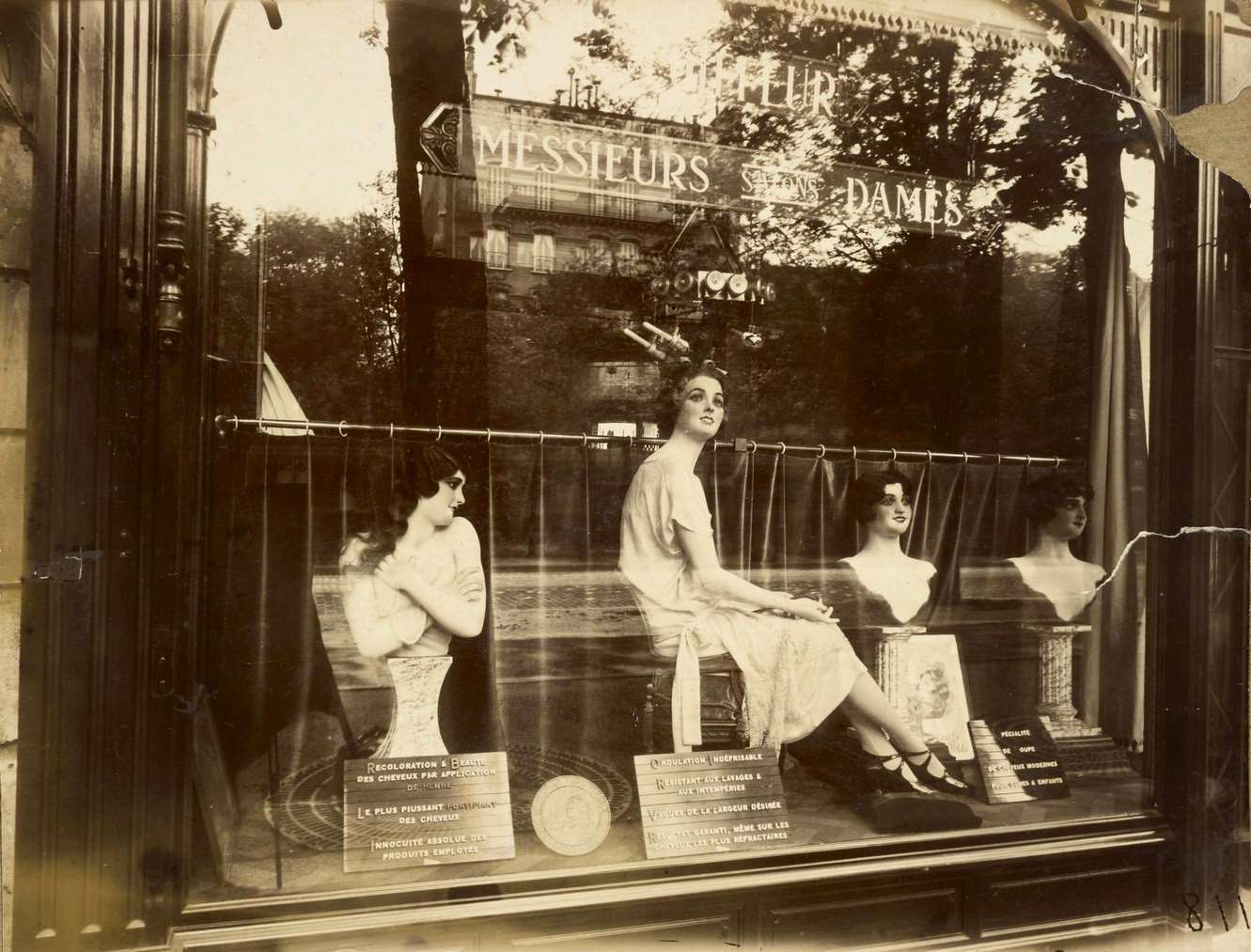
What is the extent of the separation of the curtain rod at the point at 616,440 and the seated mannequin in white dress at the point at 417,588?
0.16 m

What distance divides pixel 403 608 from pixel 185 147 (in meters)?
2.02

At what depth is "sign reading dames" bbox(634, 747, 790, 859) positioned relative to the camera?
12.7 ft

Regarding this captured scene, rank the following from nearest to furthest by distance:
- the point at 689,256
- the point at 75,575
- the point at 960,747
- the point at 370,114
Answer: the point at 75,575 → the point at 370,114 → the point at 689,256 → the point at 960,747

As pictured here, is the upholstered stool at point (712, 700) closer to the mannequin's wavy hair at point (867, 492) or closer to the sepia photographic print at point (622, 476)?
the sepia photographic print at point (622, 476)

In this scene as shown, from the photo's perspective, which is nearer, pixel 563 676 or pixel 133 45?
pixel 133 45

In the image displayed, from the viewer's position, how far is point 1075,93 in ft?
14.6

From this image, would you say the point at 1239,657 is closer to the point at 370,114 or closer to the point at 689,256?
the point at 689,256

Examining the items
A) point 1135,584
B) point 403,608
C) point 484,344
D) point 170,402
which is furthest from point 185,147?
point 1135,584

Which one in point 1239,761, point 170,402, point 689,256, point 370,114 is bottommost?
point 1239,761

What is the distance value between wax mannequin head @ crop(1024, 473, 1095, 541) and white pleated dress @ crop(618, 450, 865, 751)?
4.30 ft

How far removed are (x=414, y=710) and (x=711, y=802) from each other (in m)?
1.37

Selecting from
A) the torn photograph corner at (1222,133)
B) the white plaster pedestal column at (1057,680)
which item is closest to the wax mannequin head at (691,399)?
the white plaster pedestal column at (1057,680)

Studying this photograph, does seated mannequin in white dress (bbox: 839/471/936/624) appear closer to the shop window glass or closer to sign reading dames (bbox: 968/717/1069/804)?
the shop window glass

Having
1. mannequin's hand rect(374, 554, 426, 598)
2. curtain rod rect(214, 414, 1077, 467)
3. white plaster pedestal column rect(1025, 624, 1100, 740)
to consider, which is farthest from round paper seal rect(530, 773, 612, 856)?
white plaster pedestal column rect(1025, 624, 1100, 740)
